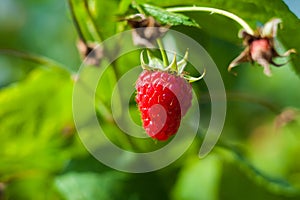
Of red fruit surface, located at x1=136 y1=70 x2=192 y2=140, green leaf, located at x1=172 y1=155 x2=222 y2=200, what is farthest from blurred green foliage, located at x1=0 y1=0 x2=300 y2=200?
red fruit surface, located at x1=136 y1=70 x2=192 y2=140

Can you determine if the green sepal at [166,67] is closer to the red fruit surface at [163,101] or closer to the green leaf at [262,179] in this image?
the red fruit surface at [163,101]

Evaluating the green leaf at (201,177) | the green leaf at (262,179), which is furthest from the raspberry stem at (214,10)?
the green leaf at (201,177)

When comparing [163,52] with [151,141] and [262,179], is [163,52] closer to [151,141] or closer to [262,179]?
[151,141]

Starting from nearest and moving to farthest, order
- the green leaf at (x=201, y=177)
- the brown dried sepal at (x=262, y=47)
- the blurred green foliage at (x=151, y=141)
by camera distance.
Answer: the brown dried sepal at (x=262, y=47) < the blurred green foliage at (x=151, y=141) < the green leaf at (x=201, y=177)

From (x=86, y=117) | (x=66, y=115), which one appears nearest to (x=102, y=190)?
(x=86, y=117)

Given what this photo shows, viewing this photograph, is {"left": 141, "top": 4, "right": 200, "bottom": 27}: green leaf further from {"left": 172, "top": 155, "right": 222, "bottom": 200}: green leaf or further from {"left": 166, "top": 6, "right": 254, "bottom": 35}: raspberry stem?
{"left": 172, "top": 155, "right": 222, "bottom": 200}: green leaf

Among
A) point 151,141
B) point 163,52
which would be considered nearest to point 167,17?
point 163,52

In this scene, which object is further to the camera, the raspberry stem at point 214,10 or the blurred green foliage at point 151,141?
the blurred green foliage at point 151,141

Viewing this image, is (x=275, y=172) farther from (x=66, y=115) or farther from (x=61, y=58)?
(x=61, y=58)
